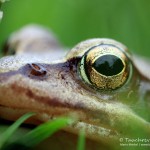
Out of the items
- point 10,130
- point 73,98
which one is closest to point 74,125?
point 73,98

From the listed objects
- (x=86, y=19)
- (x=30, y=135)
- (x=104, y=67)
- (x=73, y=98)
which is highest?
(x=86, y=19)

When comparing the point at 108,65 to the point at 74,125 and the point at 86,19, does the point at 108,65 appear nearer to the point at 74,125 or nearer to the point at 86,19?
the point at 74,125

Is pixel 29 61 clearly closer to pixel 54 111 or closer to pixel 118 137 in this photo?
pixel 54 111

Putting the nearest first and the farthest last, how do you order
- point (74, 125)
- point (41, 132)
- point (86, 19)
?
point (41, 132) < point (74, 125) < point (86, 19)

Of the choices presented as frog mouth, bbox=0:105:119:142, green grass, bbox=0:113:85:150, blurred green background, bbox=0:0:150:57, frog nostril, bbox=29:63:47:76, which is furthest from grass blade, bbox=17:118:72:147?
blurred green background, bbox=0:0:150:57

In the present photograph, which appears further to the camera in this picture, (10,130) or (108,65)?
(108,65)

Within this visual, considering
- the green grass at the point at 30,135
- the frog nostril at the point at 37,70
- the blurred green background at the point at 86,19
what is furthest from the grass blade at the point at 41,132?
the blurred green background at the point at 86,19

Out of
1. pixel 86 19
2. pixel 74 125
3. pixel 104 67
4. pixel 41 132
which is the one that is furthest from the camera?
pixel 86 19

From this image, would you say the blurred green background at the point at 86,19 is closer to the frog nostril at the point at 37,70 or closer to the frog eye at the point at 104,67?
the frog eye at the point at 104,67
